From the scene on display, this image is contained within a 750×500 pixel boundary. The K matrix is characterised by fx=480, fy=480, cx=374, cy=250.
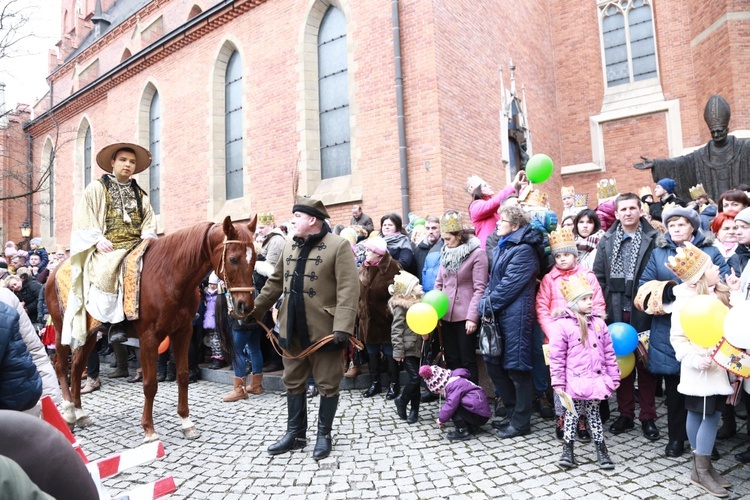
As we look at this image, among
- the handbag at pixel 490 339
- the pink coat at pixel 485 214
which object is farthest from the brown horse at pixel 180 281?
the pink coat at pixel 485 214

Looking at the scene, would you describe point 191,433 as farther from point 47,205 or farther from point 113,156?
point 47,205

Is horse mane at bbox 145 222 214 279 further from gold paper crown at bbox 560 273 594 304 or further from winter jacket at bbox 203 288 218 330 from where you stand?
gold paper crown at bbox 560 273 594 304

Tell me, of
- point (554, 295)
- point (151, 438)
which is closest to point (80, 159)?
point (151, 438)

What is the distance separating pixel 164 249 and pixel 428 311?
2.76m

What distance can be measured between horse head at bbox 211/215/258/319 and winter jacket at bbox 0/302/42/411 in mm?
1742

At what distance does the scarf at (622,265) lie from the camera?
14.5 ft

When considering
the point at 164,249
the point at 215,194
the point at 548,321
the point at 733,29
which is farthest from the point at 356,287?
the point at 733,29

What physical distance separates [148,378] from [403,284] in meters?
A: 2.68

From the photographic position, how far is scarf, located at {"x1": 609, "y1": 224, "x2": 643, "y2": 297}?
4.42m

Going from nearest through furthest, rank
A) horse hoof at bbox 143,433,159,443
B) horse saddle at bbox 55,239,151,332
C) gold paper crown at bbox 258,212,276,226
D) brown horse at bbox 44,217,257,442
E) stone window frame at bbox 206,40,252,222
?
brown horse at bbox 44,217,257,442
horse hoof at bbox 143,433,159,443
horse saddle at bbox 55,239,151,332
gold paper crown at bbox 258,212,276,226
stone window frame at bbox 206,40,252,222

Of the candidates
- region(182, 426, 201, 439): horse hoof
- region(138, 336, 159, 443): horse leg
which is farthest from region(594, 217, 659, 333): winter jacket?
region(138, 336, 159, 443): horse leg

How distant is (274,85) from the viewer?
12883 millimetres

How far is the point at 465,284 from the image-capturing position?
5.01m

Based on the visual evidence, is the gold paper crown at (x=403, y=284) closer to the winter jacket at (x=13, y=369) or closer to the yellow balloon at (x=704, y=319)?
the yellow balloon at (x=704, y=319)
